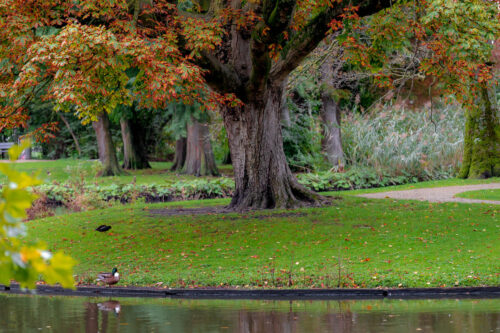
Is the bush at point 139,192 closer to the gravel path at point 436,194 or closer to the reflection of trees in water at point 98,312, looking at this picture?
the gravel path at point 436,194

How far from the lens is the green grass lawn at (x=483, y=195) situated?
22078 mm

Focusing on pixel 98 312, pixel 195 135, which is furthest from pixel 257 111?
pixel 195 135

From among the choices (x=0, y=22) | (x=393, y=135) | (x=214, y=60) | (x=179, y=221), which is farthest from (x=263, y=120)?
(x=393, y=135)

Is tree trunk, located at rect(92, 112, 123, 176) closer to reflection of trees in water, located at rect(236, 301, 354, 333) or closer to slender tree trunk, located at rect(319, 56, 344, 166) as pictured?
slender tree trunk, located at rect(319, 56, 344, 166)

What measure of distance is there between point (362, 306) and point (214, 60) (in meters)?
9.54

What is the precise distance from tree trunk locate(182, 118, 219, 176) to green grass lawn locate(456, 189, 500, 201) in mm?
16273

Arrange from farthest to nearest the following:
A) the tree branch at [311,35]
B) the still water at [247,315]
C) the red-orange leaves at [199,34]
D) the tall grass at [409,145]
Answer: the tall grass at [409,145]
the tree branch at [311,35]
the red-orange leaves at [199,34]
the still water at [247,315]

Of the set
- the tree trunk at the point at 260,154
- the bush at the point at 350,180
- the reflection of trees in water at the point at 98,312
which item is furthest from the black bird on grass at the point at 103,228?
the bush at the point at 350,180

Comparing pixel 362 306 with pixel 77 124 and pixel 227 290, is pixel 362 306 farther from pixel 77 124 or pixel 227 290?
pixel 77 124

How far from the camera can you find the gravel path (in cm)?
2208

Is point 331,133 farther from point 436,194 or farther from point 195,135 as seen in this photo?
point 436,194

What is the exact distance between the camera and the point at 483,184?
25.9 meters

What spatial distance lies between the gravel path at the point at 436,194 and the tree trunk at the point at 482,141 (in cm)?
224

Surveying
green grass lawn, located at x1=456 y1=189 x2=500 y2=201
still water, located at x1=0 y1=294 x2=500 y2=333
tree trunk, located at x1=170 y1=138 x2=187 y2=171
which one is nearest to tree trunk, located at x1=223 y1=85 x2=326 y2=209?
green grass lawn, located at x1=456 y1=189 x2=500 y2=201
